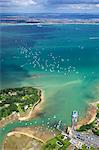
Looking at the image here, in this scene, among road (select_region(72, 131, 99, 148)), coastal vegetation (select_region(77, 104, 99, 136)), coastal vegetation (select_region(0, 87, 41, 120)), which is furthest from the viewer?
coastal vegetation (select_region(0, 87, 41, 120))

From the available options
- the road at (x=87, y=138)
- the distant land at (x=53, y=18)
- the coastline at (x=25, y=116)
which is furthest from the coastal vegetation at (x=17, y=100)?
the distant land at (x=53, y=18)

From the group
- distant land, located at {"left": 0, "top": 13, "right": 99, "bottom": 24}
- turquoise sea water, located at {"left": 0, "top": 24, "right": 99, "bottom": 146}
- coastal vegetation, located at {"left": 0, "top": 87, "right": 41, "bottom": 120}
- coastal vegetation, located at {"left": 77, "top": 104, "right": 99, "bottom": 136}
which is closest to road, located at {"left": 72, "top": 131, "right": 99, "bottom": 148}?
coastal vegetation, located at {"left": 77, "top": 104, "right": 99, "bottom": 136}

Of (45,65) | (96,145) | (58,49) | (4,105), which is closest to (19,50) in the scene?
(58,49)

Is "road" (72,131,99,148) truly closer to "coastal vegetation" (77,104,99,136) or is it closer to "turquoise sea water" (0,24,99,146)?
"coastal vegetation" (77,104,99,136)

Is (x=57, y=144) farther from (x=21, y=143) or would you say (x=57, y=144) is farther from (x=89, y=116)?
(x=89, y=116)

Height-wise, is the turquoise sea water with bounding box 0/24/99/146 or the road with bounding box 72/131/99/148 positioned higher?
the turquoise sea water with bounding box 0/24/99/146

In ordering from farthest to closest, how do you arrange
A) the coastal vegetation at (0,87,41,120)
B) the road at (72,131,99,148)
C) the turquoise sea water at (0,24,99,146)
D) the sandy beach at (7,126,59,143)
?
the turquoise sea water at (0,24,99,146) → the coastal vegetation at (0,87,41,120) → the sandy beach at (7,126,59,143) → the road at (72,131,99,148)

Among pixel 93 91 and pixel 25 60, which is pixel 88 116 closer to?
pixel 93 91
